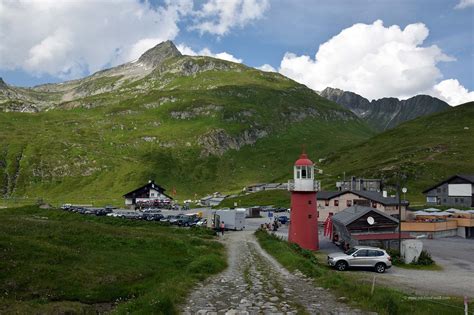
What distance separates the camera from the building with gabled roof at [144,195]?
138125 millimetres

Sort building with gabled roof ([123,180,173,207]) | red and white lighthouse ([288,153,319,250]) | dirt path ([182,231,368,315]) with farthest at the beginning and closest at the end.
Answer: building with gabled roof ([123,180,173,207]) → red and white lighthouse ([288,153,319,250]) → dirt path ([182,231,368,315])

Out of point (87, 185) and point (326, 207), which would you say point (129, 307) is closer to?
point (326, 207)

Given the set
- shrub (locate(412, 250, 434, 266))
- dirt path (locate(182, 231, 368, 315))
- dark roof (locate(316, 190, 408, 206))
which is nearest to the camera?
dirt path (locate(182, 231, 368, 315))

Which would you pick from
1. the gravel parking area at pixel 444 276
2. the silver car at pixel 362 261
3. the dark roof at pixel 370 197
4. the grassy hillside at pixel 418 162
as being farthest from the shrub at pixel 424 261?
the grassy hillside at pixel 418 162

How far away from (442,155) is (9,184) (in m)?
172

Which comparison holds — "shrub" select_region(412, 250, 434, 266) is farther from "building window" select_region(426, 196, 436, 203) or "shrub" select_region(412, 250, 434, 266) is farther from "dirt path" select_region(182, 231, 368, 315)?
"building window" select_region(426, 196, 436, 203)

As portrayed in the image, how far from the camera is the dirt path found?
15.0 metres

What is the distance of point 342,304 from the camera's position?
15953 millimetres

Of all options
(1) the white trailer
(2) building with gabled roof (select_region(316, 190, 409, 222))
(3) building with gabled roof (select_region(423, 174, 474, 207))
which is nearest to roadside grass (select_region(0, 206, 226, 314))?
(1) the white trailer

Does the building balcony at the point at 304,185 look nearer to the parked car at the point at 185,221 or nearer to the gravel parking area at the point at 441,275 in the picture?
the gravel parking area at the point at 441,275

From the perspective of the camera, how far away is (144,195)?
140 m

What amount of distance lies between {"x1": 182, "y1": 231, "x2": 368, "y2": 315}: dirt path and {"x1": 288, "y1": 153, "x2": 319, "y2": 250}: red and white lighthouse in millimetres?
19936

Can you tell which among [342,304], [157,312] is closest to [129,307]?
[157,312]

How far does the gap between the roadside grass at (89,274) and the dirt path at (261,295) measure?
3.33ft
